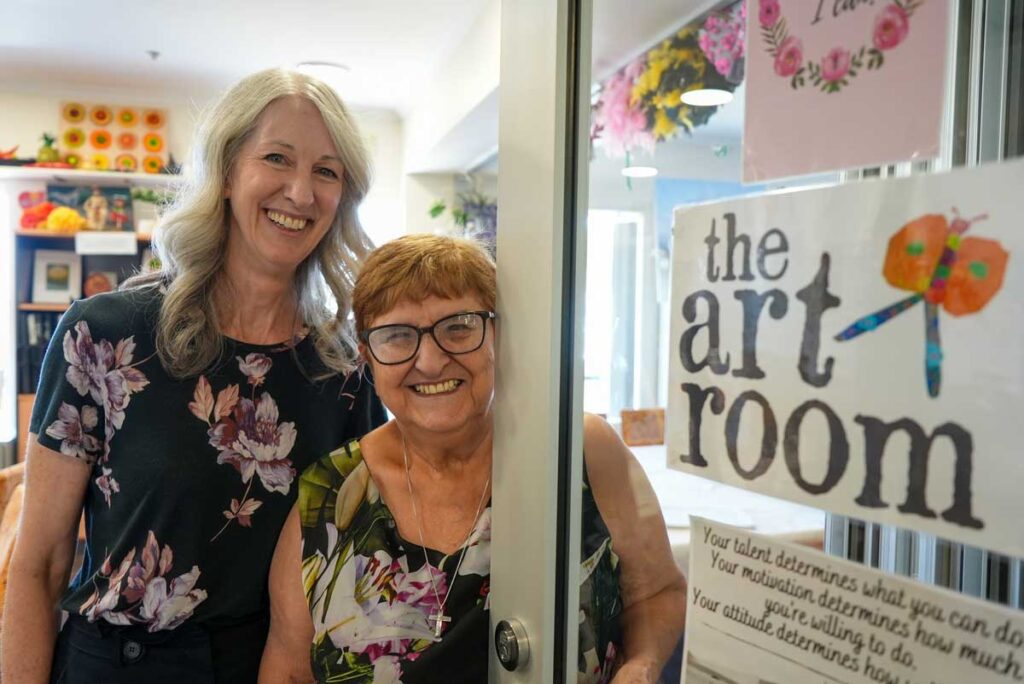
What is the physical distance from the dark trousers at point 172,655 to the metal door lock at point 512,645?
1.81 feet

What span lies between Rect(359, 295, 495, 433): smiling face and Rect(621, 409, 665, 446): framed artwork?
0.29 m

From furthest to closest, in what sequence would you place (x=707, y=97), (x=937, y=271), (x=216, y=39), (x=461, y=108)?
(x=216, y=39)
(x=461, y=108)
(x=707, y=97)
(x=937, y=271)

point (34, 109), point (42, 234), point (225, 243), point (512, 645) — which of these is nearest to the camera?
point (512, 645)

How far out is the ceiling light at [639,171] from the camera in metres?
0.52

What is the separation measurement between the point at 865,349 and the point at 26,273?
17.7 ft

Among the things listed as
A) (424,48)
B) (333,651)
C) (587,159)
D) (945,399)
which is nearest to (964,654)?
(945,399)

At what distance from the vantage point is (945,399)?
0.34m

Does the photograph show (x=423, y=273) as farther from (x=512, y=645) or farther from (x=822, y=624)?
(x=822, y=624)

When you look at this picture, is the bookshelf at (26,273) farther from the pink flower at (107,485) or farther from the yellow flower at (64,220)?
the pink flower at (107,485)

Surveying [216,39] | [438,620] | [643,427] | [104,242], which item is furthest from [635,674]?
[104,242]

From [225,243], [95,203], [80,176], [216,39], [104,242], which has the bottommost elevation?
[225,243]

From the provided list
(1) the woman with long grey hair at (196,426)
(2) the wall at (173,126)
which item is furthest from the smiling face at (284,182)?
(2) the wall at (173,126)

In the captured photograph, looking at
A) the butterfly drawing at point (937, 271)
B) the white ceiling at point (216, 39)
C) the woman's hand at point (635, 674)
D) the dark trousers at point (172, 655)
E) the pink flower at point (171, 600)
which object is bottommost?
the dark trousers at point (172, 655)

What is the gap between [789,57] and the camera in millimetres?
409
